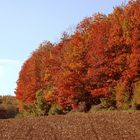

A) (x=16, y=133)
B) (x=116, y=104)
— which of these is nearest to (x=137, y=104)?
(x=116, y=104)

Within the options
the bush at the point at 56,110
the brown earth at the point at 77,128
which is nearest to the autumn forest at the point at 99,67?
the bush at the point at 56,110

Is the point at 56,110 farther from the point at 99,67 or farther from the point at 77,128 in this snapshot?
the point at 77,128

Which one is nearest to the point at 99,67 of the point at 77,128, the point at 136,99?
the point at 136,99

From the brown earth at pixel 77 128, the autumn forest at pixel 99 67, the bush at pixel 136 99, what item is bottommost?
the brown earth at pixel 77 128

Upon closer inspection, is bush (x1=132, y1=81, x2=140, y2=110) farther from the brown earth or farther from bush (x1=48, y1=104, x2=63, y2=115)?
bush (x1=48, y1=104, x2=63, y2=115)

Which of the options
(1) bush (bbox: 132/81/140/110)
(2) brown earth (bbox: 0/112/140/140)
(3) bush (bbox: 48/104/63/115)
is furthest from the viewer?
(3) bush (bbox: 48/104/63/115)

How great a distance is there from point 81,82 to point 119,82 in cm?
751

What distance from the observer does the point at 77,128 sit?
40.6m

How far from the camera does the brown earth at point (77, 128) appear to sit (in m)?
37.2

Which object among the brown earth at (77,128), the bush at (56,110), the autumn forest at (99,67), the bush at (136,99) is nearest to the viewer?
the brown earth at (77,128)

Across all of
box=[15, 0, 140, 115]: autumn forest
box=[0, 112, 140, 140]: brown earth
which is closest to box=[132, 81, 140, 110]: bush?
box=[15, 0, 140, 115]: autumn forest

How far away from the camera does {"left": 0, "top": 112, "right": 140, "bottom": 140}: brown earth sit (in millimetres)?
37156

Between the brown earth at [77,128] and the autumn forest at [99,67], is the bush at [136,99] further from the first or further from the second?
the brown earth at [77,128]

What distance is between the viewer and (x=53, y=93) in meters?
76.1
